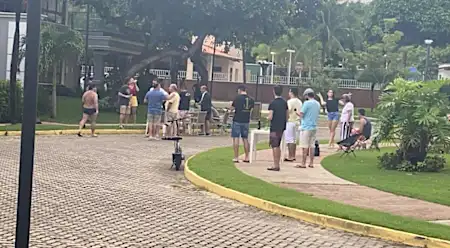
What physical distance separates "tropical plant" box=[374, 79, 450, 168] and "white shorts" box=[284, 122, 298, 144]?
1797 mm

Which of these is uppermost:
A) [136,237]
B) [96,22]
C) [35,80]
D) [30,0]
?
[96,22]

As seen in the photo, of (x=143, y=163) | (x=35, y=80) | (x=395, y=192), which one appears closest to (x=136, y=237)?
(x=35, y=80)

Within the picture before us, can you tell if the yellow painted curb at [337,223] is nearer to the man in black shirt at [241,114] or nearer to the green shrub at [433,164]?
the man in black shirt at [241,114]

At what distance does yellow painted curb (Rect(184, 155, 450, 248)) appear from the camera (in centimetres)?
853

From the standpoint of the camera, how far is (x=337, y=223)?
31.0 feet

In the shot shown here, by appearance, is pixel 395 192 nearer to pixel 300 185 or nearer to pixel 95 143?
pixel 300 185

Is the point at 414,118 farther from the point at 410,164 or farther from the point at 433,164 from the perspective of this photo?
the point at 433,164

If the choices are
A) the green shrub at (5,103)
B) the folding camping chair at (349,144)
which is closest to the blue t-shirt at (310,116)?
the folding camping chair at (349,144)

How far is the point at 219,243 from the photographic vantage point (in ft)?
26.9

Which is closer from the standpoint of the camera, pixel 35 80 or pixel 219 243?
pixel 35 80

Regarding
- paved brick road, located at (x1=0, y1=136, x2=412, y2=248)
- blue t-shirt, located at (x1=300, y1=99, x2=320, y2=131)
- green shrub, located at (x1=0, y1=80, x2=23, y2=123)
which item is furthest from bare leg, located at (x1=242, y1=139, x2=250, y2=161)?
green shrub, located at (x1=0, y1=80, x2=23, y2=123)

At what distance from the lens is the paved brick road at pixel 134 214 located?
27.0ft

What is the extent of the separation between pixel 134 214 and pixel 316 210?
248 centimetres

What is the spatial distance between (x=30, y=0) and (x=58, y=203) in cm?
646
